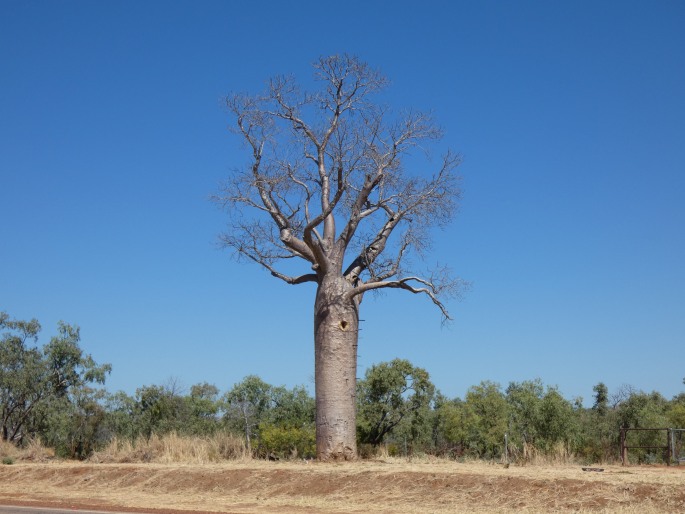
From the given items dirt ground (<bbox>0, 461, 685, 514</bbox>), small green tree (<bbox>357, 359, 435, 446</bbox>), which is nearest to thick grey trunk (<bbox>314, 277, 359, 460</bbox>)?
dirt ground (<bbox>0, 461, 685, 514</bbox>)

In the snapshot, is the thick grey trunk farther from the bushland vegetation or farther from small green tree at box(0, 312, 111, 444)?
small green tree at box(0, 312, 111, 444)

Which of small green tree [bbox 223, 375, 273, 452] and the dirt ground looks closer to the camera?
the dirt ground

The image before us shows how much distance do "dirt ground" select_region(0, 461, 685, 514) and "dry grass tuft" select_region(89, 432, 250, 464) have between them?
58.4 inches

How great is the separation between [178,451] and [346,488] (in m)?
6.55

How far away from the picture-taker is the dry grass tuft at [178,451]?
17844 millimetres

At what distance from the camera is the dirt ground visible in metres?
11.0

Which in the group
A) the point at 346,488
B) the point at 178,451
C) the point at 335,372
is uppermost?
the point at 335,372

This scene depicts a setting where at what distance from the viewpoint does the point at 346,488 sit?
1301cm

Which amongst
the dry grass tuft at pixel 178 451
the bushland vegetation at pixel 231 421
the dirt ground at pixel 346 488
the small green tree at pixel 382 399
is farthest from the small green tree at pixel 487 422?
the dirt ground at pixel 346 488

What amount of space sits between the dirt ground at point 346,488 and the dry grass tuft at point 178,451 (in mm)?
1482

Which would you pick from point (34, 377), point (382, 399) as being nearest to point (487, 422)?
point (382, 399)

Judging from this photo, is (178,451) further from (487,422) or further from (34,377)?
(487,422)

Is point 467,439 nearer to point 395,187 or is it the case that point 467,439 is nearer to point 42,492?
point 395,187

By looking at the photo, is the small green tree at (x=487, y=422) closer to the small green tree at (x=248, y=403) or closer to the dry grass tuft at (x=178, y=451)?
the small green tree at (x=248, y=403)
